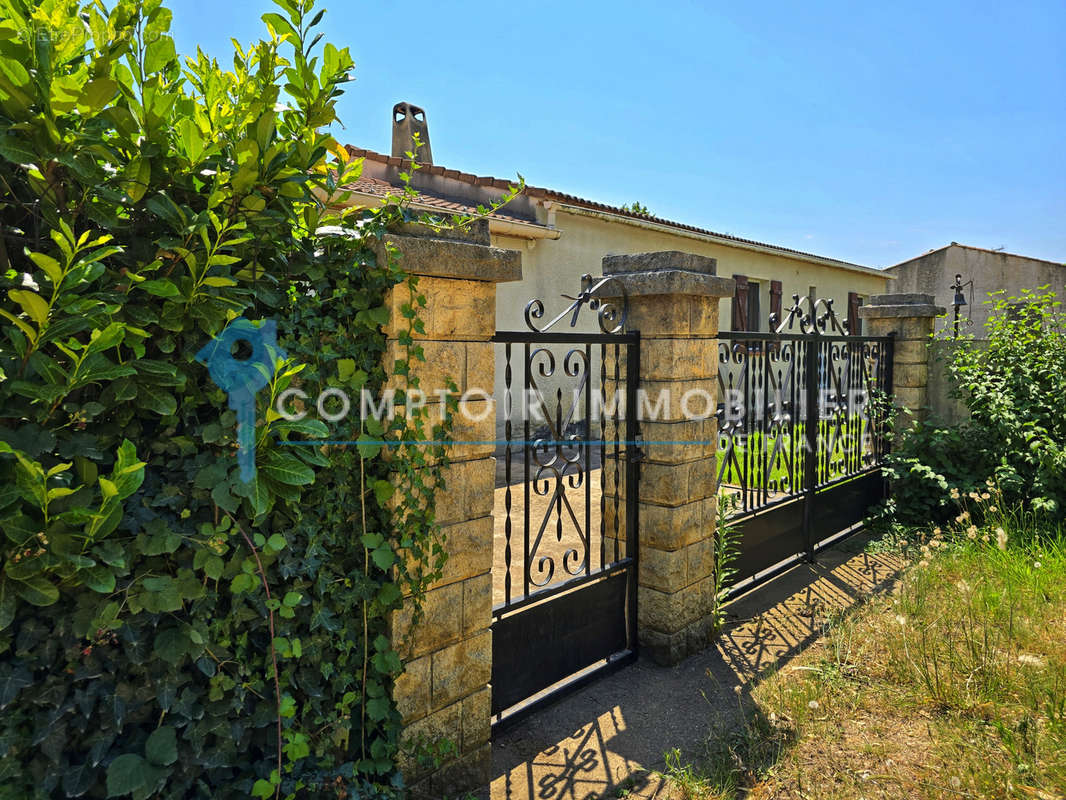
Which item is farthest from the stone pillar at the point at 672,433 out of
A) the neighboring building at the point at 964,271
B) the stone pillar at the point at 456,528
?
the neighboring building at the point at 964,271

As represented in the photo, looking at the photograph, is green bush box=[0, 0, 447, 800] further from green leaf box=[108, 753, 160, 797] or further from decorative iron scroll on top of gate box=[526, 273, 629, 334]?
decorative iron scroll on top of gate box=[526, 273, 629, 334]

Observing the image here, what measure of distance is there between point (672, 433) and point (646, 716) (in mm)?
1391

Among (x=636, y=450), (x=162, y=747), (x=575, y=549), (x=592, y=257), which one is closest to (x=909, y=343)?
(x=636, y=450)

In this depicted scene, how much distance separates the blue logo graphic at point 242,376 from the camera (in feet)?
5.69

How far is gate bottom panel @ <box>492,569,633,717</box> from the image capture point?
2.97 m

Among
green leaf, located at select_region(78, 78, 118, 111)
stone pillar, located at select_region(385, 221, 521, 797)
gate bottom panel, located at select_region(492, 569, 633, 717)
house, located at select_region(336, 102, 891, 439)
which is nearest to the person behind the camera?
green leaf, located at select_region(78, 78, 118, 111)

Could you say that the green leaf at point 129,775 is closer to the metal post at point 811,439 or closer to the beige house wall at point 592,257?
the metal post at point 811,439

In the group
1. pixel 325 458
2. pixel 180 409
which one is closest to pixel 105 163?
pixel 180 409

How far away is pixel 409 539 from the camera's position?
2.23m

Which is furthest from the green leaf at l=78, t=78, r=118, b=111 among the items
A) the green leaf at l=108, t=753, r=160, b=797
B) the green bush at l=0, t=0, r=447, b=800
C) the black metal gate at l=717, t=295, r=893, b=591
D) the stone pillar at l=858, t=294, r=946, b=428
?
the stone pillar at l=858, t=294, r=946, b=428

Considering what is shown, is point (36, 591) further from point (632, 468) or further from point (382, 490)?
point (632, 468)

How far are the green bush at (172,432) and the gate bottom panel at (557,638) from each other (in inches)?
34.2

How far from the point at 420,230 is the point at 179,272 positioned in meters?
0.79

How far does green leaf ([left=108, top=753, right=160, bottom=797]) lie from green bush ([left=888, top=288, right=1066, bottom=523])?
5.70m
